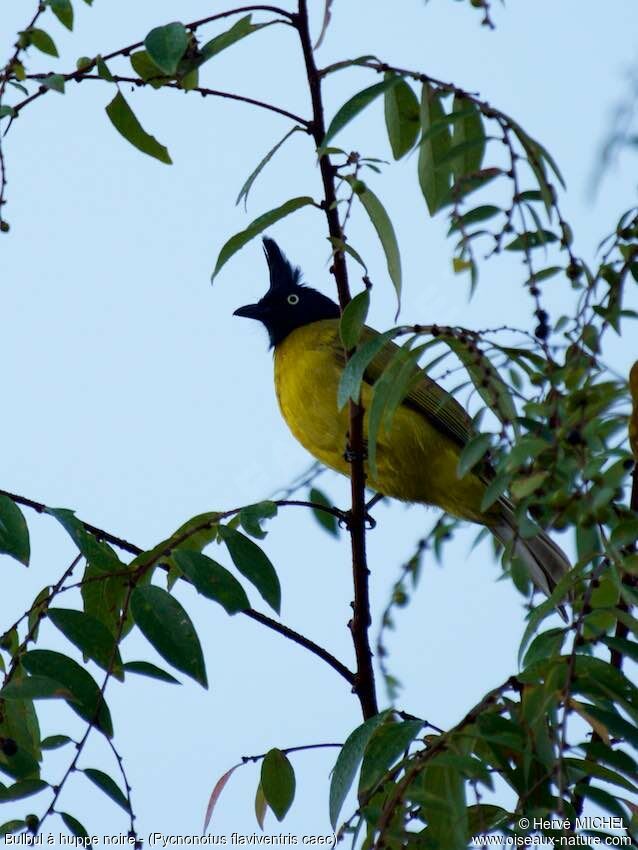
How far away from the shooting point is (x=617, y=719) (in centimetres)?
189

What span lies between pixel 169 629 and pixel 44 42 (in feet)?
4.09

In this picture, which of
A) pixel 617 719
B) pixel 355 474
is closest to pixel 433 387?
pixel 355 474

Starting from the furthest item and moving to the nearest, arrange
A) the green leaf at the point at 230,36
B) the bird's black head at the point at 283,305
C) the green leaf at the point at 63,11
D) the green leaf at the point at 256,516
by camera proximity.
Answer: the bird's black head at the point at 283,305 < the green leaf at the point at 256,516 < the green leaf at the point at 63,11 < the green leaf at the point at 230,36

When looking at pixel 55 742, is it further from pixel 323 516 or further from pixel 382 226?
pixel 323 516

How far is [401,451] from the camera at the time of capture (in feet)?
14.9

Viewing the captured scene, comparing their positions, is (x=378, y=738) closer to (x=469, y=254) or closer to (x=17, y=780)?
(x=17, y=780)

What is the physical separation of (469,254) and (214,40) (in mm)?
688

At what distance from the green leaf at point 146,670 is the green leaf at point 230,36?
1.08m

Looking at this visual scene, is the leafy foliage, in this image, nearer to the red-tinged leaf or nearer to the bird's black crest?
the red-tinged leaf

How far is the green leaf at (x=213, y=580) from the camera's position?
2.26 meters

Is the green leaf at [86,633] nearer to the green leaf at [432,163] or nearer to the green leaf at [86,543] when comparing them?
the green leaf at [86,543]

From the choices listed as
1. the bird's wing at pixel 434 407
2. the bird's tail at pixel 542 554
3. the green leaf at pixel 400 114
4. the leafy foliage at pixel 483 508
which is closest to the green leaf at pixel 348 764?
the leafy foliage at pixel 483 508

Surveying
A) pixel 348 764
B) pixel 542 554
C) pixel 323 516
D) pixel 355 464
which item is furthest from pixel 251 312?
pixel 348 764

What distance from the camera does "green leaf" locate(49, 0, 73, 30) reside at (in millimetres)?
2432
